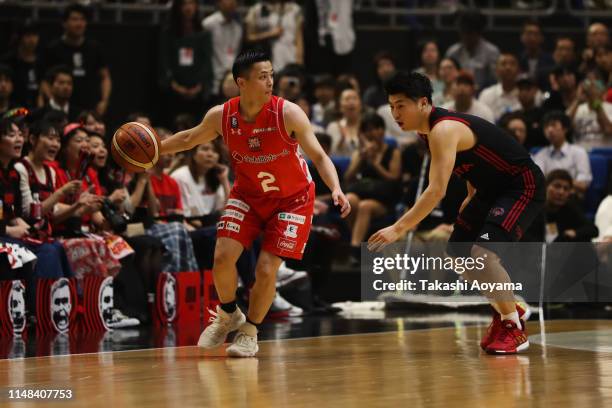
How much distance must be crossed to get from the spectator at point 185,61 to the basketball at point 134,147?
617 cm

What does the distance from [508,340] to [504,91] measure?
664 cm

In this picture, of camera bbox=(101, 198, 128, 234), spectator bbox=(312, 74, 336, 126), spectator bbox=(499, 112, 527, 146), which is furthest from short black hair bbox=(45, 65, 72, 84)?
spectator bbox=(499, 112, 527, 146)

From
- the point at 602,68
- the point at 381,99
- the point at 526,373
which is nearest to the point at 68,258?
the point at 526,373

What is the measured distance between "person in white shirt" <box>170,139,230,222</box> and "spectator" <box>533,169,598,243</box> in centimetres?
312

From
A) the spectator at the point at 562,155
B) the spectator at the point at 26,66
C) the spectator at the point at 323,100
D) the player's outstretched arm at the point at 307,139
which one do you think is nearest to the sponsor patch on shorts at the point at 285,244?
the player's outstretched arm at the point at 307,139

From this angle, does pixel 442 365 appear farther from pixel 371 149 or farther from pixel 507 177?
pixel 371 149

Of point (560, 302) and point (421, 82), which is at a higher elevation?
point (421, 82)

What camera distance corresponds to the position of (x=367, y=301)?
11008mm

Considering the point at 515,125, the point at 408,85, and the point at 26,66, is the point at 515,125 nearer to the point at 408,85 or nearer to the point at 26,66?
the point at 408,85

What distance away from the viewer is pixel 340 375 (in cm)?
595

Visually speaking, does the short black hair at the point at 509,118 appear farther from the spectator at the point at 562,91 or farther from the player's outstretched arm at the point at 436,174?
the player's outstretched arm at the point at 436,174

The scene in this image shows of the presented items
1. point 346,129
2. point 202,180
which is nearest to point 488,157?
point 202,180

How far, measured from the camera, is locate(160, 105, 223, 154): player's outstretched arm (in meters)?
6.87

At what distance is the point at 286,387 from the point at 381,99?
27.3ft
